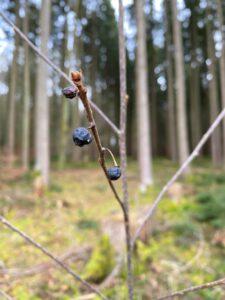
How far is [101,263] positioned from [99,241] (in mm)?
525

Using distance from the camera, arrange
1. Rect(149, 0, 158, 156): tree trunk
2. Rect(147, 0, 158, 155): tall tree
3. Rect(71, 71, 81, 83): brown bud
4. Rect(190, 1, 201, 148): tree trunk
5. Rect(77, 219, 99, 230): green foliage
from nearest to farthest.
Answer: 1. Rect(71, 71, 81, 83): brown bud
2. Rect(77, 219, 99, 230): green foliage
3. Rect(190, 1, 201, 148): tree trunk
4. Rect(147, 0, 158, 155): tall tree
5. Rect(149, 0, 158, 156): tree trunk

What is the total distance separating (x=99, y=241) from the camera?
543 cm

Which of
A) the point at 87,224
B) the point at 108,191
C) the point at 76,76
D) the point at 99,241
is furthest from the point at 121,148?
the point at 108,191

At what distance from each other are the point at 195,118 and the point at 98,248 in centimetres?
1793

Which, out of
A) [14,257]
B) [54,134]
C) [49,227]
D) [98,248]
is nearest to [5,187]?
[49,227]

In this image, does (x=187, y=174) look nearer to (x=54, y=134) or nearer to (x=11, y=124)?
(x=11, y=124)

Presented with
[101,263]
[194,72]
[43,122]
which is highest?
[194,72]

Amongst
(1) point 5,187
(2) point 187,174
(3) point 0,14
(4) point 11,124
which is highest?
(3) point 0,14

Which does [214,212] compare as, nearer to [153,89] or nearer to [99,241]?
[99,241]

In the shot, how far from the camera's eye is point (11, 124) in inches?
606

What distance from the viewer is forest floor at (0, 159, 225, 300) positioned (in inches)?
181

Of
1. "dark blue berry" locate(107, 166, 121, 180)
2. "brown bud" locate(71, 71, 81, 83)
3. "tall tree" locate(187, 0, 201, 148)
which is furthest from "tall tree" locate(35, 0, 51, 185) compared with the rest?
"tall tree" locate(187, 0, 201, 148)

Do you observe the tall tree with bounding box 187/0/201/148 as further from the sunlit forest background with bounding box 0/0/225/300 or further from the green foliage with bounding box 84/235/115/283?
the green foliage with bounding box 84/235/115/283

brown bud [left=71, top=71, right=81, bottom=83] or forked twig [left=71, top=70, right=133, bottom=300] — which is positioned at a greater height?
brown bud [left=71, top=71, right=81, bottom=83]
